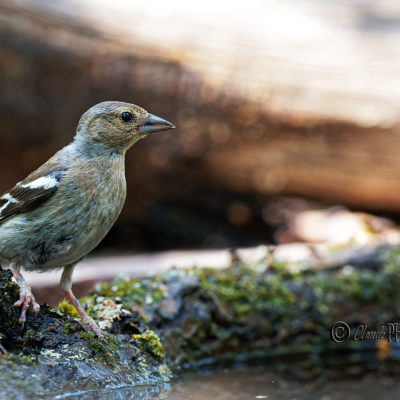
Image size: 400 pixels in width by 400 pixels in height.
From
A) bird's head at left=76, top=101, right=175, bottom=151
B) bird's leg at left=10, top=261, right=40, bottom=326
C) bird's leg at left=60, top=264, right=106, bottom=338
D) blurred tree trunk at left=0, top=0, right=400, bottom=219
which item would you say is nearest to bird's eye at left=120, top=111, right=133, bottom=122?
bird's head at left=76, top=101, right=175, bottom=151

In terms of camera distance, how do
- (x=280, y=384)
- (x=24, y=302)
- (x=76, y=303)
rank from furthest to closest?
1. (x=280, y=384)
2. (x=76, y=303)
3. (x=24, y=302)

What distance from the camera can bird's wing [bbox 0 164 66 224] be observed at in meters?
3.64

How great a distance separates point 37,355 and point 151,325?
1183 millimetres

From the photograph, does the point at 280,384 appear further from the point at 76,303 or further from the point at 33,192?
the point at 33,192

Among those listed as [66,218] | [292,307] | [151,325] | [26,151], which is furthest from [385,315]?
[26,151]

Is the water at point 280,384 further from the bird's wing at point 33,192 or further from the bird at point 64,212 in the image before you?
the bird's wing at point 33,192

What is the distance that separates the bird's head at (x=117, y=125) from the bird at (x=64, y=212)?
0.18 feet

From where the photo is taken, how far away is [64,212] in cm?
359

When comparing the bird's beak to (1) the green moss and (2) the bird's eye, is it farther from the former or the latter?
(1) the green moss

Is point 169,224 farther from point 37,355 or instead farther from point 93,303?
point 37,355

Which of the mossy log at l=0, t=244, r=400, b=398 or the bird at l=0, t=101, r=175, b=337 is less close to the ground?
the bird at l=0, t=101, r=175, b=337

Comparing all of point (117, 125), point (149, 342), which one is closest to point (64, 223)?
point (117, 125)

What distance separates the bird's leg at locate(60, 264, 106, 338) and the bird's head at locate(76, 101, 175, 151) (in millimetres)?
923

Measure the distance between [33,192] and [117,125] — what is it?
78cm
